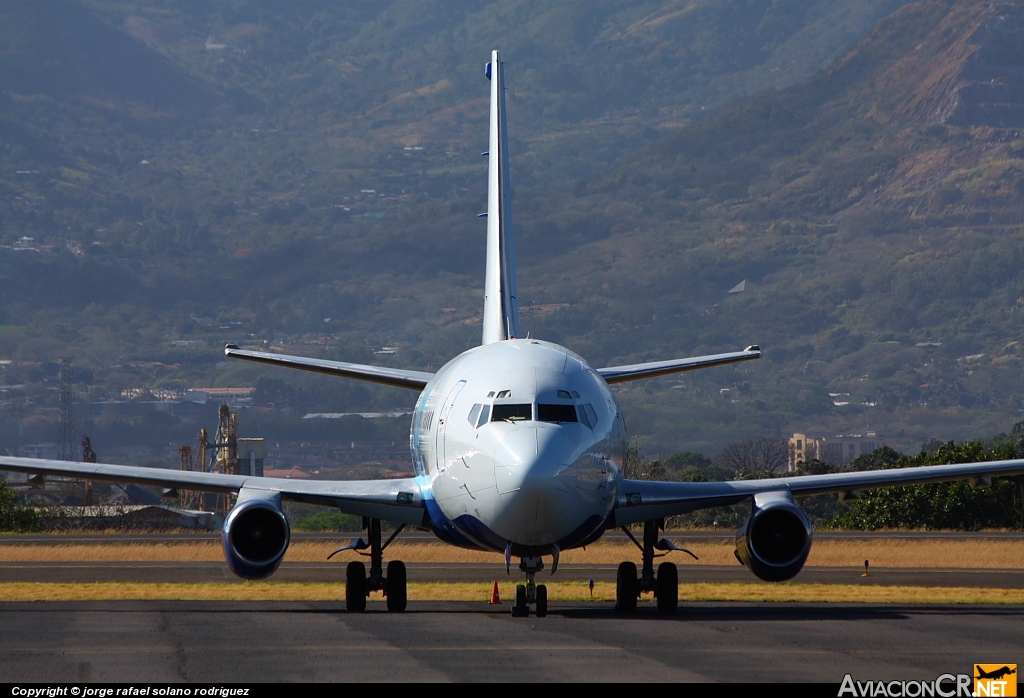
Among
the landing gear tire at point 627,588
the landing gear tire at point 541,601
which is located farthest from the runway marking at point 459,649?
the landing gear tire at point 627,588

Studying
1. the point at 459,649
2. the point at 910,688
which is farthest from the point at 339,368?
the point at 910,688

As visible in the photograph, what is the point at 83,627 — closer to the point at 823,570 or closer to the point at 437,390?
the point at 437,390

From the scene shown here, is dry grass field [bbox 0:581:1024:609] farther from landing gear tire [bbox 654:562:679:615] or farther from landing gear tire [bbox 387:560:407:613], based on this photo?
landing gear tire [bbox 654:562:679:615]

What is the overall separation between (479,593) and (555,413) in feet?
35.2

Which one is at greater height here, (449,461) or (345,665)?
(449,461)

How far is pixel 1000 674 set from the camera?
1659 centimetres

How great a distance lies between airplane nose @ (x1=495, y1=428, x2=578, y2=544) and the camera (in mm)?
22094

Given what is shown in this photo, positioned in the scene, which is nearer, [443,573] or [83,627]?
[83,627]

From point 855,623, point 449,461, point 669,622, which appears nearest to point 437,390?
point 449,461

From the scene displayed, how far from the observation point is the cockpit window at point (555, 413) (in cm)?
2309

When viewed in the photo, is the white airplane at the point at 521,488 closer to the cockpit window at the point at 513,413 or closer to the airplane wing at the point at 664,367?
the cockpit window at the point at 513,413

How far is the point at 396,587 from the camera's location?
26.8 metres

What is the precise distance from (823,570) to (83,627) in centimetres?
2448

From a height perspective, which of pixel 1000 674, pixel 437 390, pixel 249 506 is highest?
pixel 437 390
